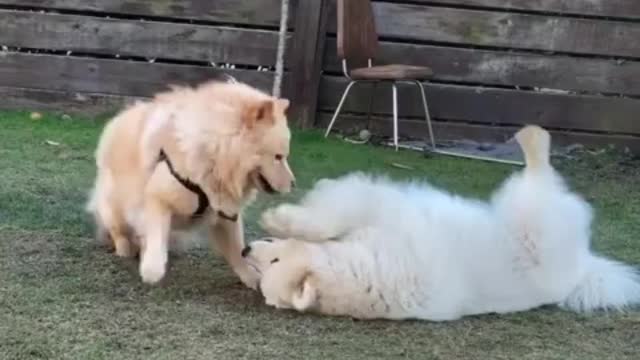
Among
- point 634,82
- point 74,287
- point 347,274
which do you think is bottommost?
point 74,287

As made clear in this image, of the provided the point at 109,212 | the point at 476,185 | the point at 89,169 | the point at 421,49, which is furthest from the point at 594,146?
the point at 109,212

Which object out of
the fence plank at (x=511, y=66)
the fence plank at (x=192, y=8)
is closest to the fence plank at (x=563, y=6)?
the fence plank at (x=511, y=66)

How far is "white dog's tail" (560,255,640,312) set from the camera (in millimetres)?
2975

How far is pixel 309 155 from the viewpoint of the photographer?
5488mm

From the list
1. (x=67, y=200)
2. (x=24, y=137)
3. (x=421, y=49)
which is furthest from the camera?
(x=421, y=49)

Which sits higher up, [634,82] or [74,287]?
[634,82]

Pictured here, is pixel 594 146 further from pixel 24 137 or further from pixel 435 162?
pixel 24 137

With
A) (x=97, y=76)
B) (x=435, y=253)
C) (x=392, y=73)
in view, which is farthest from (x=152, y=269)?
(x=97, y=76)

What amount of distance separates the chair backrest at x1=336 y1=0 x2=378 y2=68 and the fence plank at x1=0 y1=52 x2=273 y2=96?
610 mm

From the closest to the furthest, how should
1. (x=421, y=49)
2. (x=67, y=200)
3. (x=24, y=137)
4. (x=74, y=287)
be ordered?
(x=74, y=287) < (x=67, y=200) < (x=24, y=137) < (x=421, y=49)

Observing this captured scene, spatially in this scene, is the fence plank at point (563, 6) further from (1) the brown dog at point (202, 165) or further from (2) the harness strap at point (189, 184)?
(2) the harness strap at point (189, 184)

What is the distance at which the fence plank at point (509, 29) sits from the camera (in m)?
6.36

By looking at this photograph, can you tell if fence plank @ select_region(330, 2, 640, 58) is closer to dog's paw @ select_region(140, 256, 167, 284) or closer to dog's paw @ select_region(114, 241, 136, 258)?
dog's paw @ select_region(114, 241, 136, 258)

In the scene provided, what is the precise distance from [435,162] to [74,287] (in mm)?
3147
